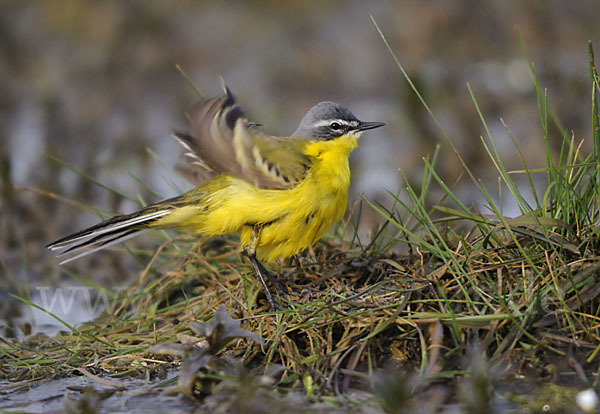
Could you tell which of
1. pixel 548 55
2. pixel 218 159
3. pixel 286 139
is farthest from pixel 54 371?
pixel 548 55

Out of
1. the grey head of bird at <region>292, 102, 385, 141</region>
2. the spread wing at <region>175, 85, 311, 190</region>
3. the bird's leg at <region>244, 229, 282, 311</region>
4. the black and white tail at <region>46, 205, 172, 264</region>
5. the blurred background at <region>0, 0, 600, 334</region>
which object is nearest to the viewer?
the bird's leg at <region>244, 229, 282, 311</region>

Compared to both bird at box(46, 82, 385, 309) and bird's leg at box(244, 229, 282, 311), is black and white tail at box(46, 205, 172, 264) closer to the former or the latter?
bird at box(46, 82, 385, 309)

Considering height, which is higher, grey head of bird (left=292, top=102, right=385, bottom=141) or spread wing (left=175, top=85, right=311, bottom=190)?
grey head of bird (left=292, top=102, right=385, bottom=141)

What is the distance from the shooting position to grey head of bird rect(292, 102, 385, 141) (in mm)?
5902

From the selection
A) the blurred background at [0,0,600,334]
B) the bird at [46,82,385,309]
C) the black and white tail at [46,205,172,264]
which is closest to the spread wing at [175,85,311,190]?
the bird at [46,82,385,309]

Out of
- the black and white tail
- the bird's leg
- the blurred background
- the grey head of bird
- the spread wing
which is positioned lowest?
the bird's leg

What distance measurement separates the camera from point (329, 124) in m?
5.95

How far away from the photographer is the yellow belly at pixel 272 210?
209 inches

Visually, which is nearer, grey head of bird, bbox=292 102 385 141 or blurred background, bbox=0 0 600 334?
grey head of bird, bbox=292 102 385 141

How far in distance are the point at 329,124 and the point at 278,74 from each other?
840cm

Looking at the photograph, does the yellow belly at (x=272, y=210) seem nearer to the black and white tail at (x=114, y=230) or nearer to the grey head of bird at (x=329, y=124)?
the black and white tail at (x=114, y=230)

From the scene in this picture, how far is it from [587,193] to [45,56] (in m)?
12.3

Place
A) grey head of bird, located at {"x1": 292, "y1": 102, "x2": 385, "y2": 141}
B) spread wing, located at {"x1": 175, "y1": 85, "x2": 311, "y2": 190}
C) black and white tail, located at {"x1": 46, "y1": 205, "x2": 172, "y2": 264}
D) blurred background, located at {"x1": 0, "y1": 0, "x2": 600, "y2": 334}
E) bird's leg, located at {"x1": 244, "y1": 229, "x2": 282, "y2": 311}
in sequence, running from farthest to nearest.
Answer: blurred background, located at {"x1": 0, "y1": 0, "x2": 600, "y2": 334} < grey head of bird, located at {"x1": 292, "y1": 102, "x2": 385, "y2": 141} < black and white tail, located at {"x1": 46, "y1": 205, "x2": 172, "y2": 264} < spread wing, located at {"x1": 175, "y1": 85, "x2": 311, "y2": 190} < bird's leg, located at {"x1": 244, "y1": 229, "x2": 282, "y2": 311}

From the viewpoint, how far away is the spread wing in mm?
5215
